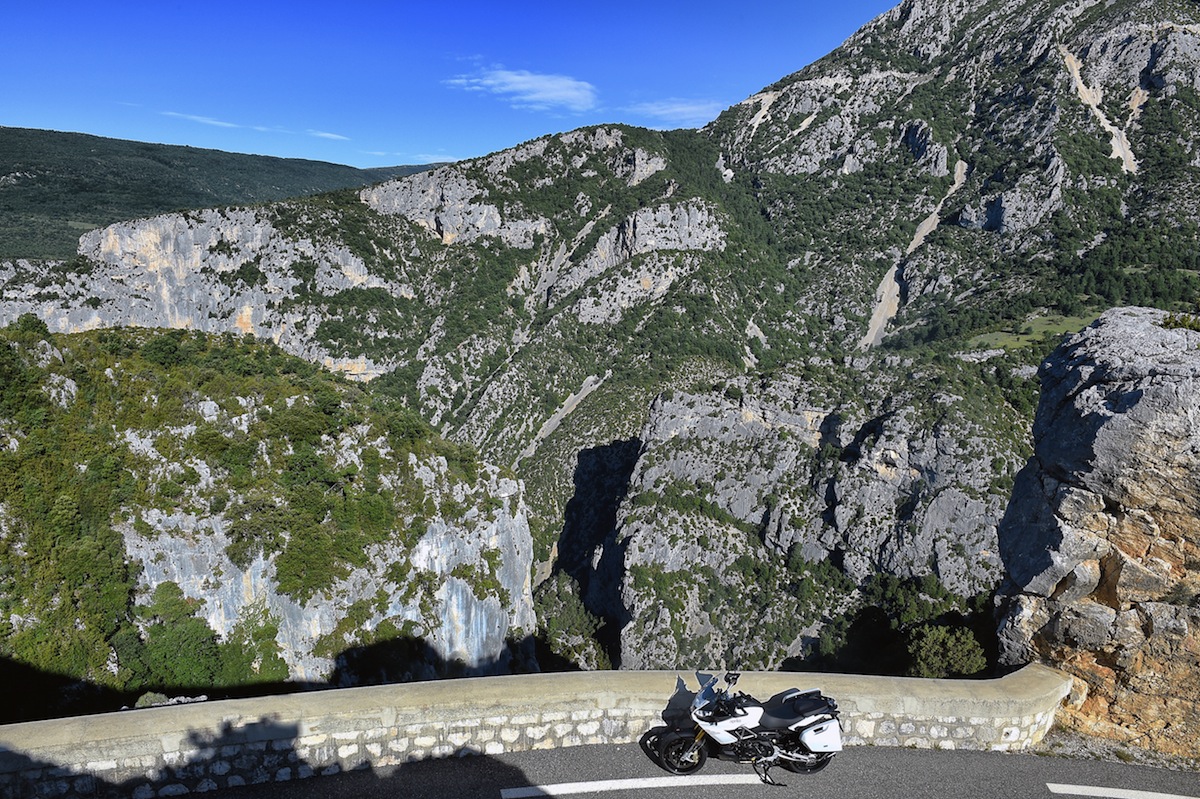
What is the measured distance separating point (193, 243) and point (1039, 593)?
143221 millimetres

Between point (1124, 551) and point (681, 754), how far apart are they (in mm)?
7605

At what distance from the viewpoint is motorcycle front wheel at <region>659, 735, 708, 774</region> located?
860 centimetres

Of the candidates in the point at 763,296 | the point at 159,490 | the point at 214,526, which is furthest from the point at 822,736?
the point at 763,296

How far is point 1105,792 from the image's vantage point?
8891 mm

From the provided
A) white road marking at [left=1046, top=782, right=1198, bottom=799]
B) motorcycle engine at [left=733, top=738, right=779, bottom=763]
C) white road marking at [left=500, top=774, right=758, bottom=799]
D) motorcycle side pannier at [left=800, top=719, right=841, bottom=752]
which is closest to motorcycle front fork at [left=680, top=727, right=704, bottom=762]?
white road marking at [left=500, top=774, right=758, bottom=799]

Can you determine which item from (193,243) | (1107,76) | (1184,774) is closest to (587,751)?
(1184,774)

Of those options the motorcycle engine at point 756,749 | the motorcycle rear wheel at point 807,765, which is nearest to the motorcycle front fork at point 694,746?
the motorcycle engine at point 756,749

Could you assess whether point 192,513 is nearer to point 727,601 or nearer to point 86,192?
point 727,601

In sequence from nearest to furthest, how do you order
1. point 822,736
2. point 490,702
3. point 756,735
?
point 822,736
point 756,735
point 490,702

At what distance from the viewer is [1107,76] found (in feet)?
422

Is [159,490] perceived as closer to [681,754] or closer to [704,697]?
[681,754]

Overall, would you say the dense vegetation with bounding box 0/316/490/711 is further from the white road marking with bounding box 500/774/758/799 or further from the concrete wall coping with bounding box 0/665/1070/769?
the white road marking with bounding box 500/774/758/799

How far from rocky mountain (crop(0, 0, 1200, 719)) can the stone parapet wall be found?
51.8 meters

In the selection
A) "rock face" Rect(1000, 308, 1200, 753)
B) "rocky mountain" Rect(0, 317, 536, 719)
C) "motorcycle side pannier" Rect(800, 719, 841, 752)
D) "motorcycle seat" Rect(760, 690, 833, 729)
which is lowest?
"rocky mountain" Rect(0, 317, 536, 719)
